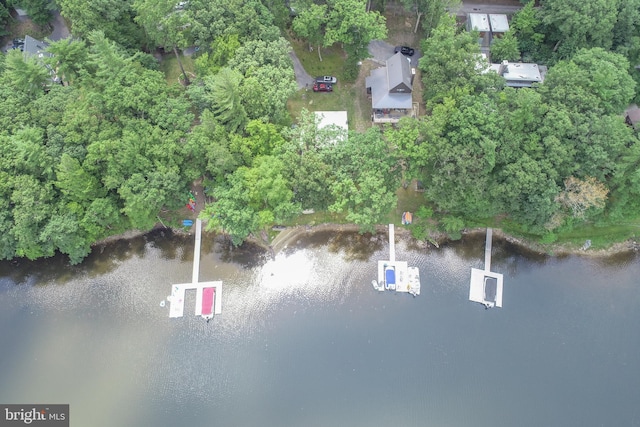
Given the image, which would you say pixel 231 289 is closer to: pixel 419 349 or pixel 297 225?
pixel 297 225

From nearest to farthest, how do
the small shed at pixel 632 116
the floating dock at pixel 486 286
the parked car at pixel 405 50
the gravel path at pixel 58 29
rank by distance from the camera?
the floating dock at pixel 486 286 → the small shed at pixel 632 116 → the parked car at pixel 405 50 → the gravel path at pixel 58 29

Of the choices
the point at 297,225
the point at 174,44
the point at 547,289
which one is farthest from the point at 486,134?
the point at 174,44

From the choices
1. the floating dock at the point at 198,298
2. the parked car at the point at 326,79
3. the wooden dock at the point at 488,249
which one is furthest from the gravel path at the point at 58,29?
the wooden dock at the point at 488,249

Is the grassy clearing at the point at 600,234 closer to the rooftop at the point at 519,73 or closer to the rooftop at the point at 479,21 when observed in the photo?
the rooftop at the point at 519,73

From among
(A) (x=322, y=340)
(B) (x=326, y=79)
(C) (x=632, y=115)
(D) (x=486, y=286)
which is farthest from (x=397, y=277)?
(C) (x=632, y=115)

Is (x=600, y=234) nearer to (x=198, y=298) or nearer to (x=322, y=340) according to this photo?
(x=322, y=340)

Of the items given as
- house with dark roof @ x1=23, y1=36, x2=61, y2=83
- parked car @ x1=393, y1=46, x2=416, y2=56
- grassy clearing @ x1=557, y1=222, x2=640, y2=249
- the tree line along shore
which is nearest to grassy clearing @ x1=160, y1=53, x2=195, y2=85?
the tree line along shore
